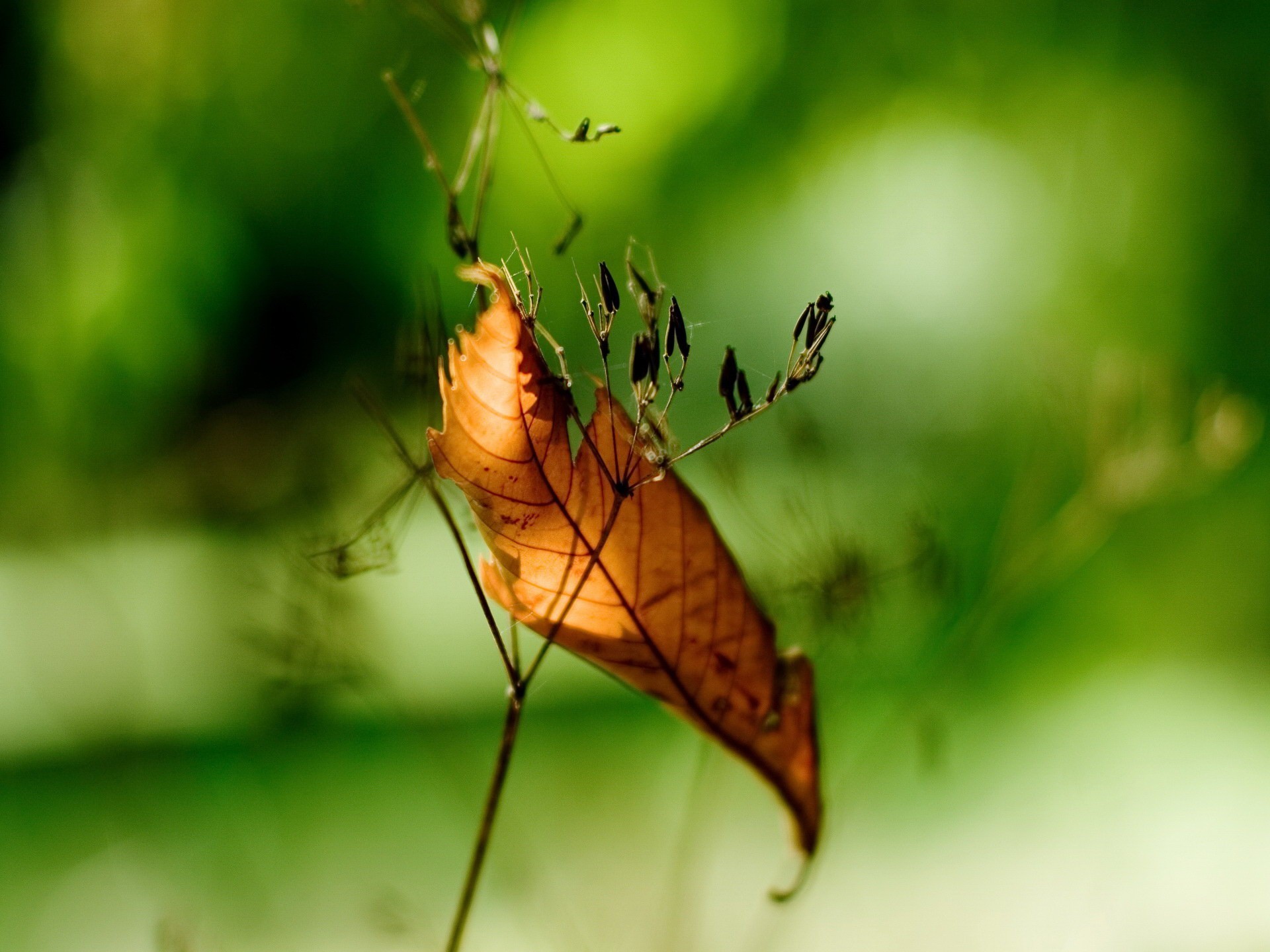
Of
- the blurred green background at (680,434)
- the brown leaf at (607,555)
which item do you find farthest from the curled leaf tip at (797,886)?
the blurred green background at (680,434)

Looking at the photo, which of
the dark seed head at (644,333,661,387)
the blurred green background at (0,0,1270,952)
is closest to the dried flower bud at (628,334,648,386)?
the dark seed head at (644,333,661,387)

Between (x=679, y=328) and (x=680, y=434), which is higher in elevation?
(x=680, y=434)

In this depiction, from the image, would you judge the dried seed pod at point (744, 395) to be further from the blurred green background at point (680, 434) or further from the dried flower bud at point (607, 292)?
the blurred green background at point (680, 434)

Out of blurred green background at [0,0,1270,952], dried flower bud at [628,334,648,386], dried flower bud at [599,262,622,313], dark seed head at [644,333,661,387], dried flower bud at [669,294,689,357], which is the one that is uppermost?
blurred green background at [0,0,1270,952]

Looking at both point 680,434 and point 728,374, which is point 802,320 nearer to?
point 728,374

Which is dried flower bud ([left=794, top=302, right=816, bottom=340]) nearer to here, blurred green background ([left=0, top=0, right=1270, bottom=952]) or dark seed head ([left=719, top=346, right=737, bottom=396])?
dark seed head ([left=719, top=346, right=737, bottom=396])

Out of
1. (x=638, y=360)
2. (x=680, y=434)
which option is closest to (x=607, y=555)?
(x=638, y=360)
